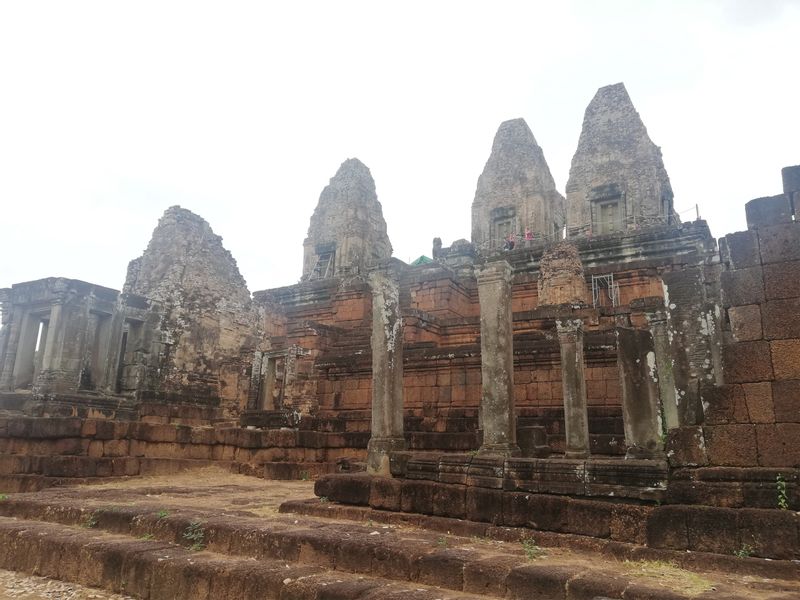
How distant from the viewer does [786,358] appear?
512cm

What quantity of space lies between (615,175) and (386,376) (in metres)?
18.6

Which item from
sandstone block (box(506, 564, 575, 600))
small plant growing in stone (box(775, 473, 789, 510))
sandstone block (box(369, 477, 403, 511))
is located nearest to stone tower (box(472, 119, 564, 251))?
sandstone block (box(369, 477, 403, 511))

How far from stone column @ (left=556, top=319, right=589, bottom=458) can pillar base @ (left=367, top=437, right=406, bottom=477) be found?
2454 mm

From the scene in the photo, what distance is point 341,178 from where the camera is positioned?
3069cm

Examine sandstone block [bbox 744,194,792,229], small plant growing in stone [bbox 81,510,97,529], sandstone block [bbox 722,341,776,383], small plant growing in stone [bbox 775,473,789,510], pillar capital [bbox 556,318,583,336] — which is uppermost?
sandstone block [bbox 744,194,792,229]

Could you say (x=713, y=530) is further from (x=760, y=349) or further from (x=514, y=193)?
(x=514, y=193)

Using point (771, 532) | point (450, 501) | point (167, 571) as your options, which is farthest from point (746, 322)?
point (167, 571)

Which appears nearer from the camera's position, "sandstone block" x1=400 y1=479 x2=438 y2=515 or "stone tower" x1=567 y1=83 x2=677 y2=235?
"sandstone block" x1=400 y1=479 x2=438 y2=515

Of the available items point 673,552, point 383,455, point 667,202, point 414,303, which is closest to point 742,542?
point 673,552

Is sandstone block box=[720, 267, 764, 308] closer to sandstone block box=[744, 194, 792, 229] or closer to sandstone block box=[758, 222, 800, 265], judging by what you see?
sandstone block box=[758, 222, 800, 265]

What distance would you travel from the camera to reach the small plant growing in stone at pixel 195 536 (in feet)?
19.0

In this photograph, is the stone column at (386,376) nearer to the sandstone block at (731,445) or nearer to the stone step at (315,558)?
the stone step at (315,558)

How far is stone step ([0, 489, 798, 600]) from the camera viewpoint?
4.07 metres

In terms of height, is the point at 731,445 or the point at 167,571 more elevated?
the point at 731,445
